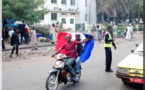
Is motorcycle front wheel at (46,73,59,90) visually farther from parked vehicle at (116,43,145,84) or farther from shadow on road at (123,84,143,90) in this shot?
shadow on road at (123,84,143,90)

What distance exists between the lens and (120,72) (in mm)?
6320

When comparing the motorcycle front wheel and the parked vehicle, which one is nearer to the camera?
the motorcycle front wheel

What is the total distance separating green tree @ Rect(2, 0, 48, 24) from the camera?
18.3m

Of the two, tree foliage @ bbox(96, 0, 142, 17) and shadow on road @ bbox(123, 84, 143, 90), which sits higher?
tree foliage @ bbox(96, 0, 142, 17)

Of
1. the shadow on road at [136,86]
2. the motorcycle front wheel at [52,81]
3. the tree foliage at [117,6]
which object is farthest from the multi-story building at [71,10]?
the motorcycle front wheel at [52,81]

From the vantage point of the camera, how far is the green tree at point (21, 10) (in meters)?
18.3

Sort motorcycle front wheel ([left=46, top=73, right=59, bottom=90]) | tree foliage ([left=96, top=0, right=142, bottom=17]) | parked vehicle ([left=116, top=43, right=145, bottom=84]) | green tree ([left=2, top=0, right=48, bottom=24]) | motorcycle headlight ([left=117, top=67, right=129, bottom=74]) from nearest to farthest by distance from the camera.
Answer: motorcycle front wheel ([left=46, top=73, right=59, bottom=90]) < parked vehicle ([left=116, top=43, right=145, bottom=84]) < motorcycle headlight ([left=117, top=67, right=129, bottom=74]) < green tree ([left=2, top=0, right=48, bottom=24]) < tree foliage ([left=96, top=0, right=142, bottom=17])

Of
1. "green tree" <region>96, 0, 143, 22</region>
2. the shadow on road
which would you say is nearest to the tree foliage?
"green tree" <region>96, 0, 143, 22</region>

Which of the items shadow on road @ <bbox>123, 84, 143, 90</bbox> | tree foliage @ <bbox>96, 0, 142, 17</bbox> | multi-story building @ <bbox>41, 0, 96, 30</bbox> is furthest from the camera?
tree foliage @ <bbox>96, 0, 142, 17</bbox>

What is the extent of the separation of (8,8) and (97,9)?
38370 mm

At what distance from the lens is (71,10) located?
1913 inches

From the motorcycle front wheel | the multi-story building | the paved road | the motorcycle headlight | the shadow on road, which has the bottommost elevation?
the shadow on road

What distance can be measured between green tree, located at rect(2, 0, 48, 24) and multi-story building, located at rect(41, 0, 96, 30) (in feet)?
73.1

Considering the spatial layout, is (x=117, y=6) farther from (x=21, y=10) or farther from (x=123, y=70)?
(x=123, y=70)
